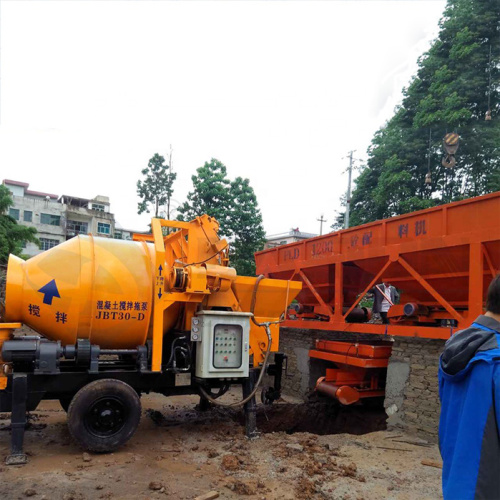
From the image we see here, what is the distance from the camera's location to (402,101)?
21469 millimetres

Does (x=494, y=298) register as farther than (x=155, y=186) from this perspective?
No

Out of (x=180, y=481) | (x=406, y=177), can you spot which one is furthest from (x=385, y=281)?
(x=406, y=177)

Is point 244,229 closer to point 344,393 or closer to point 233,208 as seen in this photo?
point 233,208

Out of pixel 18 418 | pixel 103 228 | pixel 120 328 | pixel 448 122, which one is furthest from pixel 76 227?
pixel 18 418

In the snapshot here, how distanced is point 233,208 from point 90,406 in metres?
16.8

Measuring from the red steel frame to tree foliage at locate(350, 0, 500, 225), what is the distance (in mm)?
10970

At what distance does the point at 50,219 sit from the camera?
1615 inches

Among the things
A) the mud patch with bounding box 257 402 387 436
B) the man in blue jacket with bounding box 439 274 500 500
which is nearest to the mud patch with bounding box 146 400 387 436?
the mud patch with bounding box 257 402 387 436

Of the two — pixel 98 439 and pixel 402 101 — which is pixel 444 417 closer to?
pixel 98 439

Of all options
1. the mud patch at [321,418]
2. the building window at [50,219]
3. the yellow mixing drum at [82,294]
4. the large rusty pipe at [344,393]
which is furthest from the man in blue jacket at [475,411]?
the building window at [50,219]

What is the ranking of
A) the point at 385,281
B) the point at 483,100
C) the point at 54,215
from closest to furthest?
the point at 385,281, the point at 483,100, the point at 54,215

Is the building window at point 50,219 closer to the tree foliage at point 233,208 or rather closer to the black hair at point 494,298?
the tree foliage at point 233,208

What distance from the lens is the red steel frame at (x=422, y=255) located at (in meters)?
5.79

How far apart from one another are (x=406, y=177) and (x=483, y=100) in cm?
414
